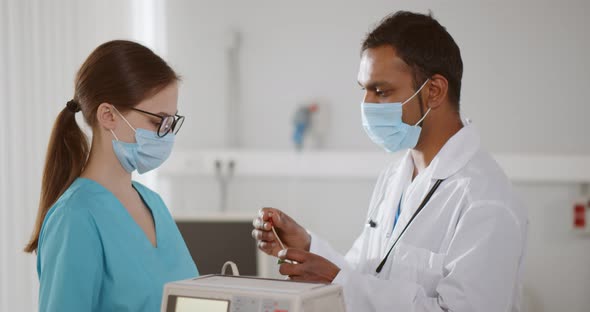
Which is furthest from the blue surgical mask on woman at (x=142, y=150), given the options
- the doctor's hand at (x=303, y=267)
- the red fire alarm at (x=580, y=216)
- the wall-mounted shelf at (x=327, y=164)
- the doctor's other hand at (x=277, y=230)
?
the red fire alarm at (x=580, y=216)

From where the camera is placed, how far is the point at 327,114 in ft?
10.2

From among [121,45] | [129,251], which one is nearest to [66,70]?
[121,45]

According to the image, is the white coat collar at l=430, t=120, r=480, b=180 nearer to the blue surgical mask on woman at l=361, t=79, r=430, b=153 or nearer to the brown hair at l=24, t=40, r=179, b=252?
the blue surgical mask on woman at l=361, t=79, r=430, b=153

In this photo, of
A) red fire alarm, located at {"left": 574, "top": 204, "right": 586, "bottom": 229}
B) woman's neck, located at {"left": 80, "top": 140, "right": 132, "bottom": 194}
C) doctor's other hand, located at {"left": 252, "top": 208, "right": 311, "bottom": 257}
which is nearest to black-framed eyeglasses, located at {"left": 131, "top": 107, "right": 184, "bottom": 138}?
woman's neck, located at {"left": 80, "top": 140, "right": 132, "bottom": 194}

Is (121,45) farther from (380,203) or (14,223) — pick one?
(14,223)

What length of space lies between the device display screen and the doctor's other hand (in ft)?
1.40

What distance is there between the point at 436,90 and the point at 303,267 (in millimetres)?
555

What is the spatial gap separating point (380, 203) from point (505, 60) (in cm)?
152

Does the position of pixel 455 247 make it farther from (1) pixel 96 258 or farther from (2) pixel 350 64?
(2) pixel 350 64

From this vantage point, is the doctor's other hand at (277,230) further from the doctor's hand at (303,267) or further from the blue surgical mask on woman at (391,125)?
the blue surgical mask on woman at (391,125)

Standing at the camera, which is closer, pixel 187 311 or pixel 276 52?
pixel 187 311

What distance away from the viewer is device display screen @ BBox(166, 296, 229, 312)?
0.97 metres

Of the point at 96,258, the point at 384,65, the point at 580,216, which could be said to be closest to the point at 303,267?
the point at 96,258

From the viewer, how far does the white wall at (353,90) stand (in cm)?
283
